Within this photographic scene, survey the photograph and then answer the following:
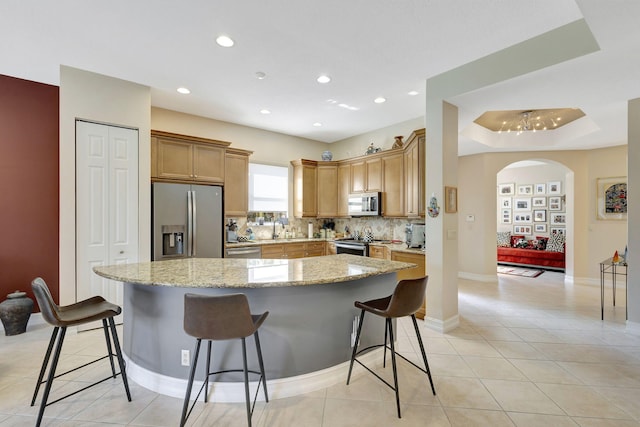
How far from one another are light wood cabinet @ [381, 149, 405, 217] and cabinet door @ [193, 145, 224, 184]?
2.64 metres

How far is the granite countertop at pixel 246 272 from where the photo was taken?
199cm

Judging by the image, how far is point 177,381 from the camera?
7.38 ft

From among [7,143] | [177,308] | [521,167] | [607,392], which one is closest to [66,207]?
[7,143]

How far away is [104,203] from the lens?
3498 millimetres

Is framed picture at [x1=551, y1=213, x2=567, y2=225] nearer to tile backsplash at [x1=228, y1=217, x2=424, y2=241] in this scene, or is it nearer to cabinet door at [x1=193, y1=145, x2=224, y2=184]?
tile backsplash at [x1=228, y1=217, x2=424, y2=241]

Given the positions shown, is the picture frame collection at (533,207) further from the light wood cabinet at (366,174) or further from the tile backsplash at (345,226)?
the light wood cabinet at (366,174)

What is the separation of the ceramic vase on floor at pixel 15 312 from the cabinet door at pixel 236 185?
8.11 feet

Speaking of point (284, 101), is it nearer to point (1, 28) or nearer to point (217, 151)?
point (217, 151)

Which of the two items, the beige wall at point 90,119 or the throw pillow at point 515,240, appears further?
the throw pillow at point 515,240

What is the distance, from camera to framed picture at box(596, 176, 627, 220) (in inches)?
215

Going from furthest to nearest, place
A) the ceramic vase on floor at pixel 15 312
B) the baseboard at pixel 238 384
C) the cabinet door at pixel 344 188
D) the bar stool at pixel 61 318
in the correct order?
the cabinet door at pixel 344 188, the ceramic vase on floor at pixel 15 312, the baseboard at pixel 238 384, the bar stool at pixel 61 318

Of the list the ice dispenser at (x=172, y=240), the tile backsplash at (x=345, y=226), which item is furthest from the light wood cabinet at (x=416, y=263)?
the ice dispenser at (x=172, y=240)

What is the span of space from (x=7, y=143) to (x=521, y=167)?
10.9 metres

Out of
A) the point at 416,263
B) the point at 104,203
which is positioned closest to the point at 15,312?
the point at 104,203
